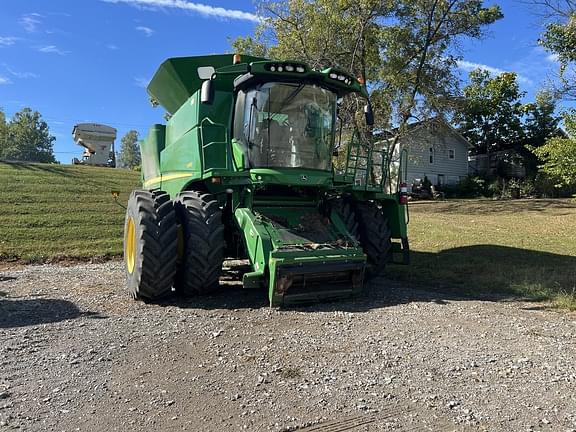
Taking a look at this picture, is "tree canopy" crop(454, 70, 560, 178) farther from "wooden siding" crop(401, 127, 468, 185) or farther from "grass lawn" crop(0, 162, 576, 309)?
"grass lawn" crop(0, 162, 576, 309)

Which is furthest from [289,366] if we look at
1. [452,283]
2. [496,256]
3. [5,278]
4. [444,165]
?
[444,165]

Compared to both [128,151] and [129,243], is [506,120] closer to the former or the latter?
[129,243]

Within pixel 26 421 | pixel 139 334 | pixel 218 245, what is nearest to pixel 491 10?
pixel 218 245

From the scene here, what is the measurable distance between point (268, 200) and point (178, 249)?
58.9 inches

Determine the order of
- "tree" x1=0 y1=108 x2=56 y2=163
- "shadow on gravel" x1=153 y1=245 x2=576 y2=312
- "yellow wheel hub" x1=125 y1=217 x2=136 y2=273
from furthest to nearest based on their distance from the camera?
"tree" x1=0 y1=108 x2=56 y2=163 < "yellow wheel hub" x1=125 y1=217 x2=136 y2=273 < "shadow on gravel" x1=153 y1=245 x2=576 y2=312

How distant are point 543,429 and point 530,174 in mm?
39163

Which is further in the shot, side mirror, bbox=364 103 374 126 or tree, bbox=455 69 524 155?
tree, bbox=455 69 524 155

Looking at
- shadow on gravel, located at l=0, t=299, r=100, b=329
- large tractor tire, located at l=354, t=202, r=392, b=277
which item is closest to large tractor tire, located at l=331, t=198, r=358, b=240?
large tractor tire, located at l=354, t=202, r=392, b=277

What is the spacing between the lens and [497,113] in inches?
1666

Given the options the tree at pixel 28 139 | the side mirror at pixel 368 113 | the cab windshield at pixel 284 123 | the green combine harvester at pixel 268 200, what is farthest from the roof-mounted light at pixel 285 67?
the tree at pixel 28 139

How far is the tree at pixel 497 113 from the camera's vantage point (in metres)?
41.1

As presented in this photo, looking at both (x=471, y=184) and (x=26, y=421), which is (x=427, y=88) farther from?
(x=26, y=421)

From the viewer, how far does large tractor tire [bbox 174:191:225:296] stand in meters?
6.54

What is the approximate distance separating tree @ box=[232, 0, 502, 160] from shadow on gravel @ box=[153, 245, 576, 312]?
1192 cm
